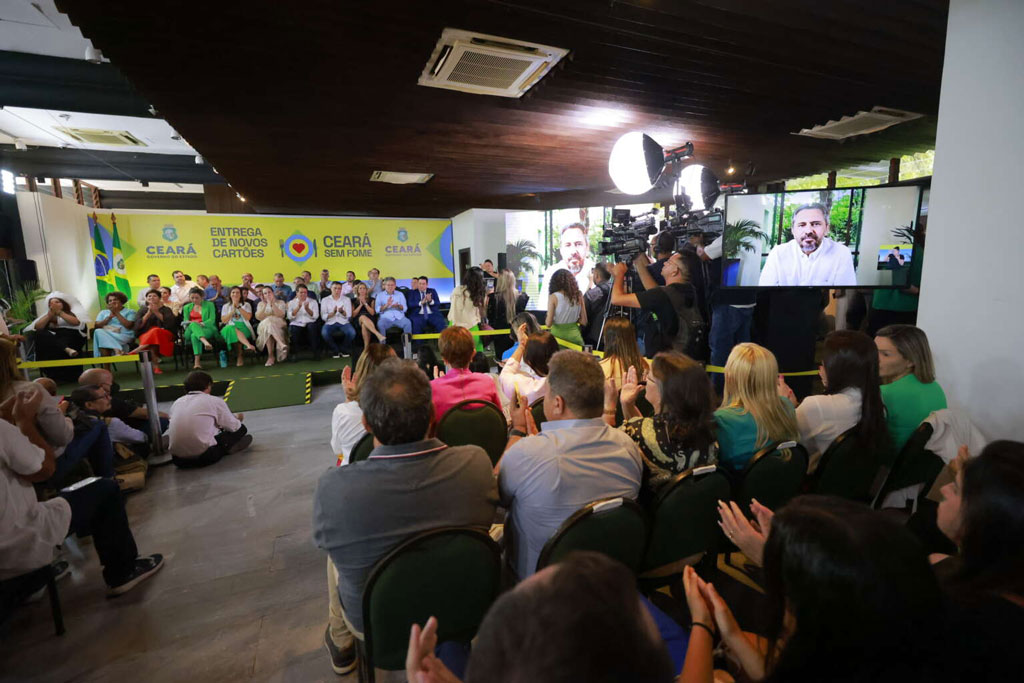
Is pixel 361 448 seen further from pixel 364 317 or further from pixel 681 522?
pixel 364 317

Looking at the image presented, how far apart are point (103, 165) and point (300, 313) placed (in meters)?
4.47

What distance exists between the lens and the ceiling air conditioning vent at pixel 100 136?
264 inches

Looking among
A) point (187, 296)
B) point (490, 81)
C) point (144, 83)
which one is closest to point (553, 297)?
point (490, 81)

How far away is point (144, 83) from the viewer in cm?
327

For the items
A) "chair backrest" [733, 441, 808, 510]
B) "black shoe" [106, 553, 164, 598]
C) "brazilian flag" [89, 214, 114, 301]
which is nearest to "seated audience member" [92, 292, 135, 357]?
"brazilian flag" [89, 214, 114, 301]

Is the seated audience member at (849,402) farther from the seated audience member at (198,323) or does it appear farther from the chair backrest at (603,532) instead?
the seated audience member at (198,323)

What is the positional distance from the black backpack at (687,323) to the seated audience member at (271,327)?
634 centimetres

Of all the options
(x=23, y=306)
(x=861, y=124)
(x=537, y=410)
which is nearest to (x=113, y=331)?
(x=23, y=306)

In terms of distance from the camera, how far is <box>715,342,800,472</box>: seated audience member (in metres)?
2.02

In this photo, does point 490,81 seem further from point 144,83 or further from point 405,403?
point 405,403

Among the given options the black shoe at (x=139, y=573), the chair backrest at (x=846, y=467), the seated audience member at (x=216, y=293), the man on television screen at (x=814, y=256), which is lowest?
the black shoe at (x=139, y=573)

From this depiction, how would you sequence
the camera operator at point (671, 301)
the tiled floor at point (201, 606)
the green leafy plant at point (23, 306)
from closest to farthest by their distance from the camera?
the tiled floor at point (201, 606) → the camera operator at point (671, 301) → the green leafy plant at point (23, 306)

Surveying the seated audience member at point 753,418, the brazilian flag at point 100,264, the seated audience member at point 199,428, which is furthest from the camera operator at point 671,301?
the brazilian flag at point 100,264

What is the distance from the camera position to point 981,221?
2.37 m
